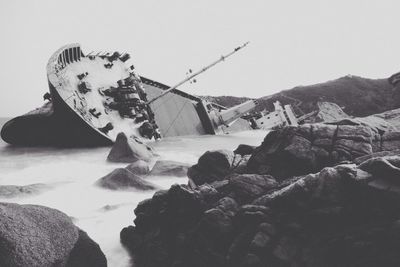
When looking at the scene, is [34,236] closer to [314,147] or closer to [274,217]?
[274,217]

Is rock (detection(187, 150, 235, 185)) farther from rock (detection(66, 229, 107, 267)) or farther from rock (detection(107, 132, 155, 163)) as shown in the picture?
rock (detection(107, 132, 155, 163))

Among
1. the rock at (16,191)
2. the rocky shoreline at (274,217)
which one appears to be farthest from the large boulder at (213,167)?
the rock at (16,191)

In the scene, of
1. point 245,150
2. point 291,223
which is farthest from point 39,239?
point 245,150

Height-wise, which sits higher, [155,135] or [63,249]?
[63,249]

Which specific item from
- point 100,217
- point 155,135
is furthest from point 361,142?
point 155,135

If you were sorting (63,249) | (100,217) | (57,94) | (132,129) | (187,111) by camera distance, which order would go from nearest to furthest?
(63,249), (100,217), (57,94), (132,129), (187,111)

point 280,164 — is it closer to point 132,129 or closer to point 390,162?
point 390,162

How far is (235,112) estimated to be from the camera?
37.4m

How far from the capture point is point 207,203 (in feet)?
21.2

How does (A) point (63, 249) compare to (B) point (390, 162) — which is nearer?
(B) point (390, 162)

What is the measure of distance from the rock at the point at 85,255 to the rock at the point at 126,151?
34.8 feet

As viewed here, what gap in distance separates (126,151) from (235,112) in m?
22.3

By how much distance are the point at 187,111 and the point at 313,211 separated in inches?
1121

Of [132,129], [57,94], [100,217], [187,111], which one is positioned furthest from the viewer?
[187,111]
